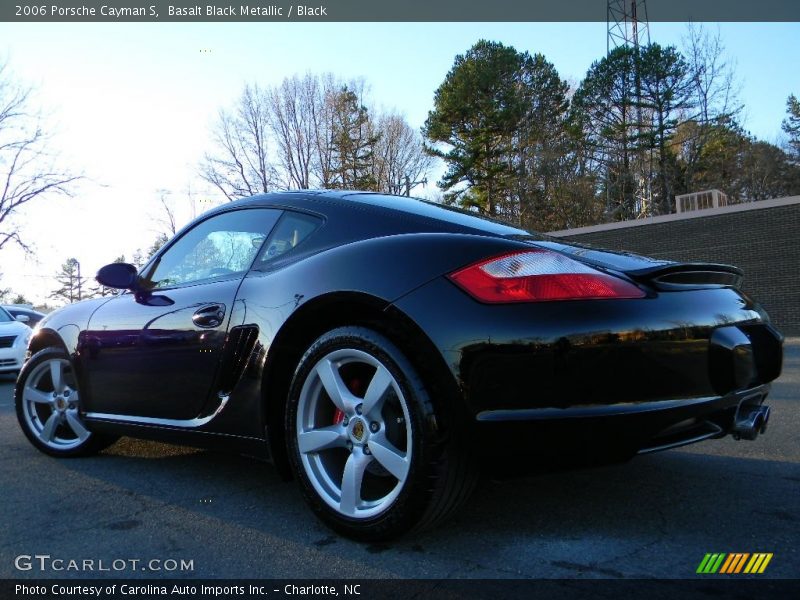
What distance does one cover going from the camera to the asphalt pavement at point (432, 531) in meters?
2.10

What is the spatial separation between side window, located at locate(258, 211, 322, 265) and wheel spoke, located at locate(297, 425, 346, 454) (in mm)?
837

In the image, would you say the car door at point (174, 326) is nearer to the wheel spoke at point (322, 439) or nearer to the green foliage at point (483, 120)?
the wheel spoke at point (322, 439)

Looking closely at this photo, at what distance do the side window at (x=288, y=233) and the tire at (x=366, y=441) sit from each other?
0.58 meters

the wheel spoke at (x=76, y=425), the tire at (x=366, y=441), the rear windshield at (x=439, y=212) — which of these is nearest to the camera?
the tire at (x=366, y=441)

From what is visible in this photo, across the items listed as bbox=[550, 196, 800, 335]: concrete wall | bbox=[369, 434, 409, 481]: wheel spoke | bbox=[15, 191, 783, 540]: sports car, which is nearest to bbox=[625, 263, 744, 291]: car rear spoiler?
bbox=[15, 191, 783, 540]: sports car

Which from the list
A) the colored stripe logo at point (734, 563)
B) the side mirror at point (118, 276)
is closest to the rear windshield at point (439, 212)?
the colored stripe logo at point (734, 563)

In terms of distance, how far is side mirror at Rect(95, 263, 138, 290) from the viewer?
351 centimetres

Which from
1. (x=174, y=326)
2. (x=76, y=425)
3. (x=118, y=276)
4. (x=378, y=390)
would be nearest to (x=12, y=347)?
(x=76, y=425)

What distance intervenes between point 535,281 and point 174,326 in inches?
69.0

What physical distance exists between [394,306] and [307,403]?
1.79ft

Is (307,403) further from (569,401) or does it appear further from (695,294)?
(695,294)

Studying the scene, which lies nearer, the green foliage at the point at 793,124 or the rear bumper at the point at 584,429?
the rear bumper at the point at 584,429

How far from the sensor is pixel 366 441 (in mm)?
2275

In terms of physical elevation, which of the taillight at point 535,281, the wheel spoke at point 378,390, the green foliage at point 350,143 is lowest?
the wheel spoke at point 378,390
